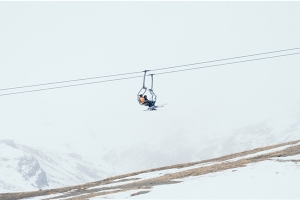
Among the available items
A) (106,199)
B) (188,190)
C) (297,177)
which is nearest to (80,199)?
(106,199)

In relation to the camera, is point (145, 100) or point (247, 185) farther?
point (145, 100)

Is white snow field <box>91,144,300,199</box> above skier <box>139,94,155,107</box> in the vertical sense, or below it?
below

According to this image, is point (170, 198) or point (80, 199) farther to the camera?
point (80, 199)

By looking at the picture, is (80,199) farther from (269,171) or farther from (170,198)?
(269,171)

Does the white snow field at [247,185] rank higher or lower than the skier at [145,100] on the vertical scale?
lower

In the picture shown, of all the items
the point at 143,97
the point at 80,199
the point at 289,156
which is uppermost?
the point at 143,97

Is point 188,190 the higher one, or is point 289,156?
point 289,156

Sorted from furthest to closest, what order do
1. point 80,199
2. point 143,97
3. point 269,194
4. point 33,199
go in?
point 33,199
point 143,97
point 80,199
point 269,194

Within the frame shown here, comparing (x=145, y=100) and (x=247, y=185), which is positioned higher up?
(x=145, y=100)

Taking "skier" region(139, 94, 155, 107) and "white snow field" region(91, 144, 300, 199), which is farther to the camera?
"skier" region(139, 94, 155, 107)

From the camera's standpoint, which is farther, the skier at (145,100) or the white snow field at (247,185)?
the skier at (145,100)

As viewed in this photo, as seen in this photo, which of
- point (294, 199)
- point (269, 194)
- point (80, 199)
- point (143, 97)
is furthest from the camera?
point (143, 97)
